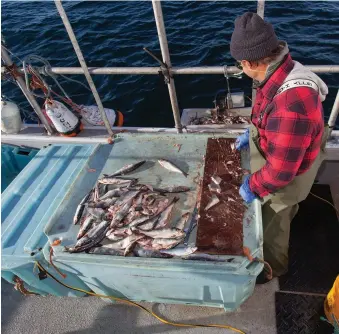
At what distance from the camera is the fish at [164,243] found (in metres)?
3.01

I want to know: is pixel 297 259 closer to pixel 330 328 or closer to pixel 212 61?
pixel 330 328

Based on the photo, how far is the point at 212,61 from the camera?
1114cm

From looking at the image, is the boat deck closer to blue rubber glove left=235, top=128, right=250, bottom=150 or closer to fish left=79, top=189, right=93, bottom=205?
fish left=79, top=189, right=93, bottom=205

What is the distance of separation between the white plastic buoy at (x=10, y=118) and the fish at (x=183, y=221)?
400cm

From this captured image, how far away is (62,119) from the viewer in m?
5.23

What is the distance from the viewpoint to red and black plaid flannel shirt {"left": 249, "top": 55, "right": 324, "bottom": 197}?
8.06 feet

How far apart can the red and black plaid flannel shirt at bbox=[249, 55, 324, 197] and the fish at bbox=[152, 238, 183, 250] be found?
971 mm

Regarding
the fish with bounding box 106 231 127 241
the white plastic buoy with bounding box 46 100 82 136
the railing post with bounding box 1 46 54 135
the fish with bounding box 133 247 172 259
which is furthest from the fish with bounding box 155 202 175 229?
the railing post with bounding box 1 46 54 135

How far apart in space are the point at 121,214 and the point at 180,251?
2.70 ft

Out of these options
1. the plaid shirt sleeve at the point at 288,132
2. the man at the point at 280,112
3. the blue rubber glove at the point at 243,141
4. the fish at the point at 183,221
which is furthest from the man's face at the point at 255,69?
the fish at the point at 183,221

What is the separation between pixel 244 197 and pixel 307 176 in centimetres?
69

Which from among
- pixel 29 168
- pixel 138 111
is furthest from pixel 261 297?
pixel 138 111

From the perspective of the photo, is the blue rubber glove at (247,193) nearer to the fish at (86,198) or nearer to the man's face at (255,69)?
the man's face at (255,69)

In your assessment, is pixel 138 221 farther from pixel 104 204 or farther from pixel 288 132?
pixel 288 132
